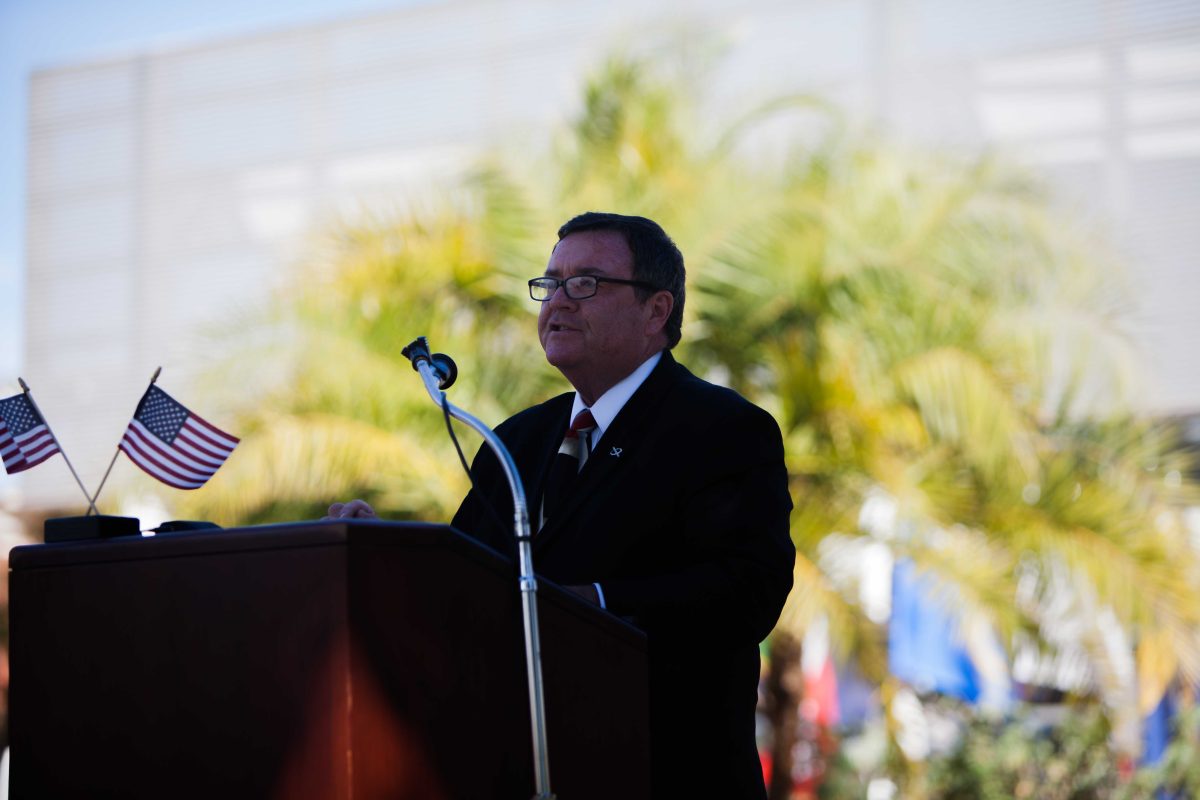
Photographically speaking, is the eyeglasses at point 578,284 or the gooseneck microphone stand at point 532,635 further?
the eyeglasses at point 578,284

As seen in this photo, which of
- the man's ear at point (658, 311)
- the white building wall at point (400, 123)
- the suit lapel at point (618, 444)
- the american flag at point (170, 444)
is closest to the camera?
the suit lapel at point (618, 444)

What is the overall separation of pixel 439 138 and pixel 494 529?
13918mm

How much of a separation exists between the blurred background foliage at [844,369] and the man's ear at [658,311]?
17.8 ft

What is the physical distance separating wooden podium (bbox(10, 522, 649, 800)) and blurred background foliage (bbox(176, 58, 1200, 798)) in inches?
255

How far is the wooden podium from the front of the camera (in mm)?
2275

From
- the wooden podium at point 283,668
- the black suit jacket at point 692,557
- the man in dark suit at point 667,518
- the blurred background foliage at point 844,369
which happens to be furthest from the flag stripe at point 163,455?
the blurred background foliage at point 844,369

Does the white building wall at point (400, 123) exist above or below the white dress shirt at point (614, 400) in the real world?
above

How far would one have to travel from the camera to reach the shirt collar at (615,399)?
11.5 feet

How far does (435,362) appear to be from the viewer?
297 cm

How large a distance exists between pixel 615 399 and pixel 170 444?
3.42 ft

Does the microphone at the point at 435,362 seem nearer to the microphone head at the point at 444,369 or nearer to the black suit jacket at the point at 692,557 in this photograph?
the microphone head at the point at 444,369

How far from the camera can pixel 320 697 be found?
89.1 inches

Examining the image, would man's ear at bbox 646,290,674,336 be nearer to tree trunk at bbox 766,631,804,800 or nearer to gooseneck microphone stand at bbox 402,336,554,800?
gooseneck microphone stand at bbox 402,336,554,800

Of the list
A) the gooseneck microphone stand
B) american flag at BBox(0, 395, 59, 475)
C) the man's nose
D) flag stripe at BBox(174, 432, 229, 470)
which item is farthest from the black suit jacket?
american flag at BBox(0, 395, 59, 475)
